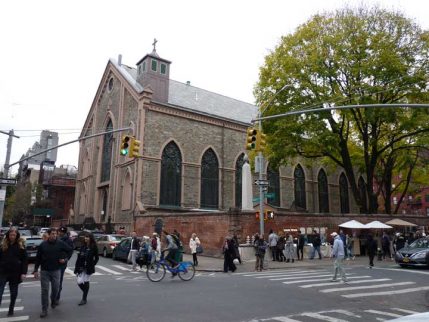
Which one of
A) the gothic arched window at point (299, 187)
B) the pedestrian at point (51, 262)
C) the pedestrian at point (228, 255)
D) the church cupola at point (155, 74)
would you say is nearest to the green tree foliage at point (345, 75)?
the pedestrian at point (228, 255)

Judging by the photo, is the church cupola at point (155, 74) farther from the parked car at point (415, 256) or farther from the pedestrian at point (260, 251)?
the parked car at point (415, 256)

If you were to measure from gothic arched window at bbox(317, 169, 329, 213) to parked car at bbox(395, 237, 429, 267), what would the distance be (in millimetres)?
28529

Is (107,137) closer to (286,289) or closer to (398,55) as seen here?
(398,55)

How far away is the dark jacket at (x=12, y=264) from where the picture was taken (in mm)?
7707

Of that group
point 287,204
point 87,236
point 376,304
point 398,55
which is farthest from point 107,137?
point 376,304

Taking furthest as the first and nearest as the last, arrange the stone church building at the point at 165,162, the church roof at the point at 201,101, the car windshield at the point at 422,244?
the church roof at the point at 201,101 < the stone church building at the point at 165,162 < the car windshield at the point at 422,244

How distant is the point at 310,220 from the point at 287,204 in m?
19.6

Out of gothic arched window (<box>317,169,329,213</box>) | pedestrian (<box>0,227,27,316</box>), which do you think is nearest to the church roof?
gothic arched window (<box>317,169,329,213</box>)

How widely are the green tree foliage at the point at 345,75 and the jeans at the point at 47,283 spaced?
1973 cm

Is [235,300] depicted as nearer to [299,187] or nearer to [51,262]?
[51,262]

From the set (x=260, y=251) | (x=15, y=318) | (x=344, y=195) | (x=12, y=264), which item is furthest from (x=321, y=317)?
(x=344, y=195)

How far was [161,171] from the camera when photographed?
3359 centimetres

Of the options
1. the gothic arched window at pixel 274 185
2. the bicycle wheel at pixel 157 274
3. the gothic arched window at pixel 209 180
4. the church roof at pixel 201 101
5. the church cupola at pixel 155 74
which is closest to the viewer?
the bicycle wheel at pixel 157 274

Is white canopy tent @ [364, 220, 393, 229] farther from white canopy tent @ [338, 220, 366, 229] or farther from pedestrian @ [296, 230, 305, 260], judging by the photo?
pedestrian @ [296, 230, 305, 260]
